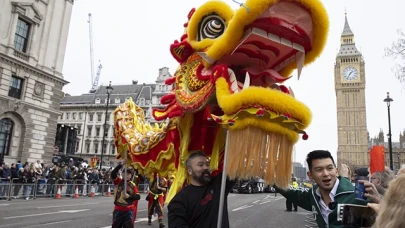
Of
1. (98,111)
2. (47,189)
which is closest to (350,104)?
(98,111)

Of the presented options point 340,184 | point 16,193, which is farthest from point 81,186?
point 340,184

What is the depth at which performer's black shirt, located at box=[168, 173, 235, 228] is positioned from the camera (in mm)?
2268

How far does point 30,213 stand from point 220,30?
8.86 metres

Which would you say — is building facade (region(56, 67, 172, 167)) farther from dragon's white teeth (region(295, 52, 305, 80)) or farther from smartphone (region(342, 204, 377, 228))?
smartphone (region(342, 204, 377, 228))

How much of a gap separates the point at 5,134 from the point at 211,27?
1870 cm

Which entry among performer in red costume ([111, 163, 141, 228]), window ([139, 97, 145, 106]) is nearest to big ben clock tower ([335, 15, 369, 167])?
window ([139, 97, 145, 106])

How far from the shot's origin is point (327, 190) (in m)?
2.55

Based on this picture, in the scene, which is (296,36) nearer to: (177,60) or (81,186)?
(177,60)

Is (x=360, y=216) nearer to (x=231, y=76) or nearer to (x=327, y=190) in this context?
(x=327, y=190)

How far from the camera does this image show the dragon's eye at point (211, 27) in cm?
300

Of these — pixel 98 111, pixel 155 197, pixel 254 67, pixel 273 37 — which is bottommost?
pixel 155 197

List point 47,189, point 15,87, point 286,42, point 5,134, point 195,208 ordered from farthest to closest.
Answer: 1. point 15,87
2. point 5,134
3. point 47,189
4. point 286,42
5. point 195,208

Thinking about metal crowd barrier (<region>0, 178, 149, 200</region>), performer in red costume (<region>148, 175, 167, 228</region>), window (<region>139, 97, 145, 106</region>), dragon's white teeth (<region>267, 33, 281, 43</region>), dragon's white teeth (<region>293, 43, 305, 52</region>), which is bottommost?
metal crowd barrier (<region>0, 178, 149, 200</region>)

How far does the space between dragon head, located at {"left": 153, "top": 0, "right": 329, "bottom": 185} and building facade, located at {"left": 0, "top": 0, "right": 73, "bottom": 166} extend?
18.2 m
